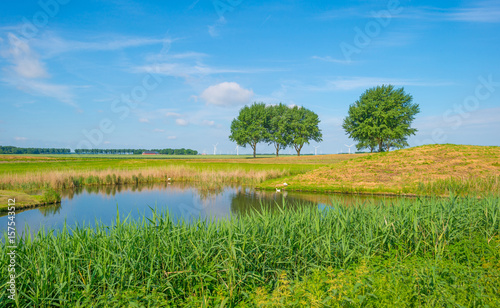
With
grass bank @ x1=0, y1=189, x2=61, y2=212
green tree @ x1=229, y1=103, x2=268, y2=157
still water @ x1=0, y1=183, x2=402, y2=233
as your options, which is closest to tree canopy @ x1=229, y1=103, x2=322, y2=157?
green tree @ x1=229, y1=103, x2=268, y2=157

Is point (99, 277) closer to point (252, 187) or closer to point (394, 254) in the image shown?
point (394, 254)

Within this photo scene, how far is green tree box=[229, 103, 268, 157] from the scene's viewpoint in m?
78.4

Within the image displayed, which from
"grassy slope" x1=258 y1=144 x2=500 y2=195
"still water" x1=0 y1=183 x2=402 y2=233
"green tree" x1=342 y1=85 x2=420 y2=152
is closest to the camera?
"still water" x1=0 y1=183 x2=402 y2=233

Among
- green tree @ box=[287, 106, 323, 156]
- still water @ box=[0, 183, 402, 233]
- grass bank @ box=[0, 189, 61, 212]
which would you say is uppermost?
green tree @ box=[287, 106, 323, 156]

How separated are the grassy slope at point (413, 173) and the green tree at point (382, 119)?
1047 inches

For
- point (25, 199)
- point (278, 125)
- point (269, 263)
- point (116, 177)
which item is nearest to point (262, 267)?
point (269, 263)

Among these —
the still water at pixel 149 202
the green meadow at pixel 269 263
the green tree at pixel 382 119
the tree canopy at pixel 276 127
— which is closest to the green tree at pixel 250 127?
the tree canopy at pixel 276 127

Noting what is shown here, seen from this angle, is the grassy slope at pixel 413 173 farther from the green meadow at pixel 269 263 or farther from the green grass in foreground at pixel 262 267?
the green grass in foreground at pixel 262 267

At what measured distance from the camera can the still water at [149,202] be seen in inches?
533

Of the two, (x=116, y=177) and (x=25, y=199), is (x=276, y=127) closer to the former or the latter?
(x=116, y=177)

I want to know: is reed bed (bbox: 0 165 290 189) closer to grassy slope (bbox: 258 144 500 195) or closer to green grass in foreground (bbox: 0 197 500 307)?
grassy slope (bbox: 258 144 500 195)

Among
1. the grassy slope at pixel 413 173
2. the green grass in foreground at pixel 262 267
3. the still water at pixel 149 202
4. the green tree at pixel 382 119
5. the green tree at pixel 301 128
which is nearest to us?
the green grass in foreground at pixel 262 267

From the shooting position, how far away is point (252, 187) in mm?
25672

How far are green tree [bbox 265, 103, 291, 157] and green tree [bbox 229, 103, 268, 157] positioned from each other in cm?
163
